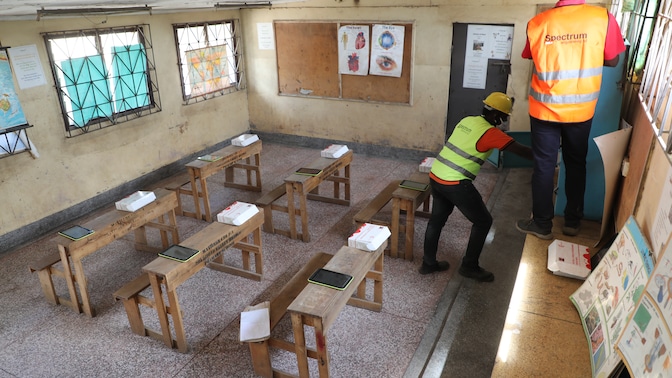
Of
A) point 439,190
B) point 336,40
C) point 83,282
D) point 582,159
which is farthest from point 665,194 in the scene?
Result: point 336,40

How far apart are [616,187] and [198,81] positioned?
633cm

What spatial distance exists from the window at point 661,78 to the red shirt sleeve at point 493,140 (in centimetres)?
98

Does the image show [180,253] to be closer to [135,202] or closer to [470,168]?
[135,202]

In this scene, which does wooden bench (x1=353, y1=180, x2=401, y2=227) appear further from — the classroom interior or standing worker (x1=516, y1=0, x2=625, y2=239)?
standing worker (x1=516, y1=0, x2=625, y2=239)

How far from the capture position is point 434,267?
4.64 m

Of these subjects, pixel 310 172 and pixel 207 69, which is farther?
pixel 207 69

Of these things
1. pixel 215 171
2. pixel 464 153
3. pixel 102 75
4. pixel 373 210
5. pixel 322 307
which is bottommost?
pixel 373 210

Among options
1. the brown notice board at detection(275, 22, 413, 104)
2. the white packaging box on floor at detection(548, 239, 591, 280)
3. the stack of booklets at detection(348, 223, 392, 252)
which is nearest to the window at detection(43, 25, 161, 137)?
the brown notice board at detection(275, 22, 413, 104)

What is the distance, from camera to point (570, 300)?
10.8 ft

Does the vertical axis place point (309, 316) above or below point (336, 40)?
below

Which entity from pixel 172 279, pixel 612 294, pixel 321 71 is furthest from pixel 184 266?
pixel 321 71

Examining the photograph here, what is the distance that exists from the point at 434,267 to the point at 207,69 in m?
5.41

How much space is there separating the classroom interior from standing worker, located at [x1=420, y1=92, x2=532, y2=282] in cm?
40

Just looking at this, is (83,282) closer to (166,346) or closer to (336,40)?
(166,346)
